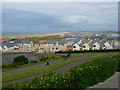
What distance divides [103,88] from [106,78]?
306 centimetres

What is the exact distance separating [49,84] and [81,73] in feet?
11.2

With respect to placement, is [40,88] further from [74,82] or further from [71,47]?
[71,47]

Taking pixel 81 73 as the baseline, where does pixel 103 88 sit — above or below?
below

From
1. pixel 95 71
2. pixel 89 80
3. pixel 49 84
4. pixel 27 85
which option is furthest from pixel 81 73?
pixel 27 85

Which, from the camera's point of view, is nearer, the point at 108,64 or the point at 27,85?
the point at 27,85

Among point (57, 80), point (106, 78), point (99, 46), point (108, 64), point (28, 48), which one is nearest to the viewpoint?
point (57, 80)

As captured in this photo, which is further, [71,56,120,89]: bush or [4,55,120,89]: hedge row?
[71,56,120,89]: bush

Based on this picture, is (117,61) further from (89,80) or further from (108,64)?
(89,80)

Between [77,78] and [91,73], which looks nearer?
[77,78]

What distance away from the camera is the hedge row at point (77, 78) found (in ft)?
30.9

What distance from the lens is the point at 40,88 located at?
9039 mm

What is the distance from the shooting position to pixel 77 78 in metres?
11.6

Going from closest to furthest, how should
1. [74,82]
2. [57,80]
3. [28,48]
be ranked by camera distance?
[57,80]
[74,82]
[28,48]

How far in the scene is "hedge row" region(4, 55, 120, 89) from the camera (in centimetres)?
943
